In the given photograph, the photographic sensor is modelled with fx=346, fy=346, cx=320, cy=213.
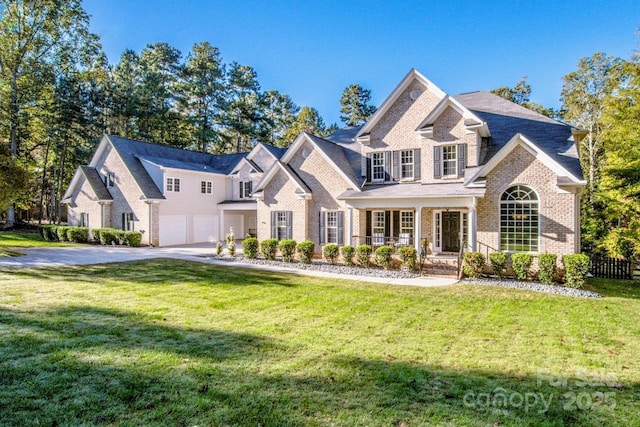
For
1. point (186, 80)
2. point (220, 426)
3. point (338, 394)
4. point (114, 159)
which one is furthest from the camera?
point (186, 80)

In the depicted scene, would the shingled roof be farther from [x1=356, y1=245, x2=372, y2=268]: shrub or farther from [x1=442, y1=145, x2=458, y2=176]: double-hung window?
[x1=356, y1=245, x2=372, y2=268]: shrub

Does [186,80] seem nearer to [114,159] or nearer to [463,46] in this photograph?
[114,159]

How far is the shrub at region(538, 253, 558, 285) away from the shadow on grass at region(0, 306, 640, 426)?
8.05 m

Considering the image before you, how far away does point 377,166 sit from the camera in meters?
18.2

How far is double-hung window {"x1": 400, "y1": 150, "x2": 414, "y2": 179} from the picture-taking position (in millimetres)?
17359

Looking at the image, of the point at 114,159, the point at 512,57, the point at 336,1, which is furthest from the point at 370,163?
the point at 114,159

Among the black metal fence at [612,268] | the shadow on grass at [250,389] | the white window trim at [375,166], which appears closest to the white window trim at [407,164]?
the white window trim at [375,166]

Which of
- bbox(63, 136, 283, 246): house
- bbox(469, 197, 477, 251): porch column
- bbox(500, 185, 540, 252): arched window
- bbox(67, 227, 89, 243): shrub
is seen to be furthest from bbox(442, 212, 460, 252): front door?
bbox(67, 227, 89, 243): shrub

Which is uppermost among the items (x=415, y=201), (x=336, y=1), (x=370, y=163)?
(x=336, y=1)

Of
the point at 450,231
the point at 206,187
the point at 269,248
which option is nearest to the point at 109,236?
the point at 206,187

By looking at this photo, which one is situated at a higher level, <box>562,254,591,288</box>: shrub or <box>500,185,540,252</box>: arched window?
<box>500,185,540,252</box>: arched window

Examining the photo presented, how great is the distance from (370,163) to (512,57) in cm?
1144

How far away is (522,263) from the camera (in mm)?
12492

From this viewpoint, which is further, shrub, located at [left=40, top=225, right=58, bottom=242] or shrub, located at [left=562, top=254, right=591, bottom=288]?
shrub, located at [left=40, top=225, right=58, bottom=242]
